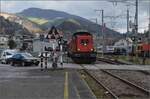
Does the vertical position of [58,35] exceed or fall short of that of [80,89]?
it exceeds it

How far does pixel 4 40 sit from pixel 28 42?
35.5 feet

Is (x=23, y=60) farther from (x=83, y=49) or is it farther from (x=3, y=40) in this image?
(x=3, y=40)

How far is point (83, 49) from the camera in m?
56.8

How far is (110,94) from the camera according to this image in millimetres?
19844

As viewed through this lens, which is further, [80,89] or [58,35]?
[58,35]

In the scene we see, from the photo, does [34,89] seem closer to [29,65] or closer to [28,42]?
[29,65]

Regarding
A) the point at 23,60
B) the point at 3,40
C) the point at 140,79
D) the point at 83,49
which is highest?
the point at 3,40

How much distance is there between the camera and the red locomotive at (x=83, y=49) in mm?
56125

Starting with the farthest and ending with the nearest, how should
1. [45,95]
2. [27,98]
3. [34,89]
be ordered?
1. [34,89]
2. [45,95]
3. [27,98]

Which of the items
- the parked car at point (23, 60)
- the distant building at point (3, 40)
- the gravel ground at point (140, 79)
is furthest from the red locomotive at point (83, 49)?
the distant building at point (3, 40)

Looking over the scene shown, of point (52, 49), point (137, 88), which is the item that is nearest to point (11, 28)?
point (52, 49)

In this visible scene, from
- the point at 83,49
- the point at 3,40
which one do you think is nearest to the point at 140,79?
the point at 83,49

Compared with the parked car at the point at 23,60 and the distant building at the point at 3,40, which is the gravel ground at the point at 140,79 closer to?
the parked car at the point at 23,60

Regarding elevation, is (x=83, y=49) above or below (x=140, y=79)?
above
